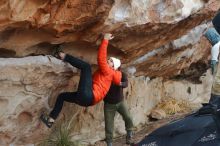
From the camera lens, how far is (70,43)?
23.7 ft

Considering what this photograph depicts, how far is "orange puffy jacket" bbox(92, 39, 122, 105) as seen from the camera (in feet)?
23.0

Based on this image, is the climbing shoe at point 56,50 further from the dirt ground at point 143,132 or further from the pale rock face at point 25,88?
the dirt ground at point 143,132

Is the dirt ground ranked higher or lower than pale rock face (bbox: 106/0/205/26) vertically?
lower

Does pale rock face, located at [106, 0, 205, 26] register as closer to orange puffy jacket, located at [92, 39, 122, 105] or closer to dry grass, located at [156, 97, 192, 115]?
orange puffy jacket, located at [92, 39, 122, 105]

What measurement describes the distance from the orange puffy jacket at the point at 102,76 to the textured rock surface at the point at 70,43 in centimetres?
23

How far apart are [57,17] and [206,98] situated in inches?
260

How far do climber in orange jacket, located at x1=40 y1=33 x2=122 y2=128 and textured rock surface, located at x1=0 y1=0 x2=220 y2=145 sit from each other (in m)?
0.21

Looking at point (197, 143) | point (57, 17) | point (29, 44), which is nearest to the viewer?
point (197, 143)

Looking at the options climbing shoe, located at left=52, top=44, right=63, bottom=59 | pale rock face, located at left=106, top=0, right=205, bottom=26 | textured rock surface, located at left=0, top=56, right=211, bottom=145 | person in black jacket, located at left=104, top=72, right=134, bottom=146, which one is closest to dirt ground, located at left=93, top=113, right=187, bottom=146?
textured rock surface, located at left=0, top=56, right=211, bottom=145

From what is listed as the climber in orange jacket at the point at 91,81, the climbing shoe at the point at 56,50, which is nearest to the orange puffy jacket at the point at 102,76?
the climber in orange jacket at the point at 91,81

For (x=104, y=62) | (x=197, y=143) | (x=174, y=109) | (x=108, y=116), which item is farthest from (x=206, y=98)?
(x=197, y=143)

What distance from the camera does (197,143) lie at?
4.20m

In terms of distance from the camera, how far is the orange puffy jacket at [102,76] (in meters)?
7.02

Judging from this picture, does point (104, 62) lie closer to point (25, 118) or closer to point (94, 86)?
point (94, 86)
